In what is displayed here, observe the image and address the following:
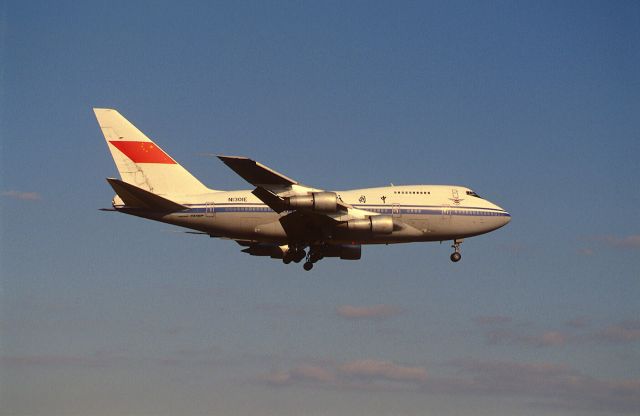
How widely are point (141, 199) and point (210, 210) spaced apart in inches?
161

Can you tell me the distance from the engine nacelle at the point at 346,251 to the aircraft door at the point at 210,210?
834cm

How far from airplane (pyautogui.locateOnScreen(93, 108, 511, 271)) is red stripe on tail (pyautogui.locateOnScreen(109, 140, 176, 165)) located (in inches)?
2.5

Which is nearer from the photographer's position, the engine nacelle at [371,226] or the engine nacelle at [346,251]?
the engine nacelle at [371,226]

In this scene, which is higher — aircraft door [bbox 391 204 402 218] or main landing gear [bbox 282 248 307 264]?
aircraft door [bbox 391 204 402 218]

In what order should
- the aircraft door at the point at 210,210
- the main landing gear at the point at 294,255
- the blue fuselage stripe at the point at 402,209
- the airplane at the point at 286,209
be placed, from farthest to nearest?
the main landing gear at the point at 294,255 < the blue fuselage stripe at the point at 402,209 < the aircraft door at the point at 210,210 < the airplane at the point at 286,209

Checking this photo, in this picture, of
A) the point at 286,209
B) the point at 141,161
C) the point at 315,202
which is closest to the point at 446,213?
the point at 315,202

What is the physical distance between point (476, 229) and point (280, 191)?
14.9 meters

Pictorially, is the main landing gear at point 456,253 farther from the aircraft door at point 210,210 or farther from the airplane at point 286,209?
the aircraft door at point 210,210

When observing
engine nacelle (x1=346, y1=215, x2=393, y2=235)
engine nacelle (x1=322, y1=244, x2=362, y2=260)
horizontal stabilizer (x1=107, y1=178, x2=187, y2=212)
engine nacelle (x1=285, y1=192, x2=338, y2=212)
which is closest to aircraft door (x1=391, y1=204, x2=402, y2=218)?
engine nacelle (x1=346, y1=215, x2=393, y2=235)

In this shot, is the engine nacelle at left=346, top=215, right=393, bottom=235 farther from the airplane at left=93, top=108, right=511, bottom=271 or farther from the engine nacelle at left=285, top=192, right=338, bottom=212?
the engine nacelle at left=285, top=192, right=338, bottom=212

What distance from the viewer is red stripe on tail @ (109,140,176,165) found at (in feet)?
196

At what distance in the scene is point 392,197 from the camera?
59.3 meters

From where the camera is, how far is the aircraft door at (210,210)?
56094mm

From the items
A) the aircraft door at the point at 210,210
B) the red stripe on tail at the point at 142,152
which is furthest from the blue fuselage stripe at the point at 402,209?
the red stripe on tail at the point at 142,152
